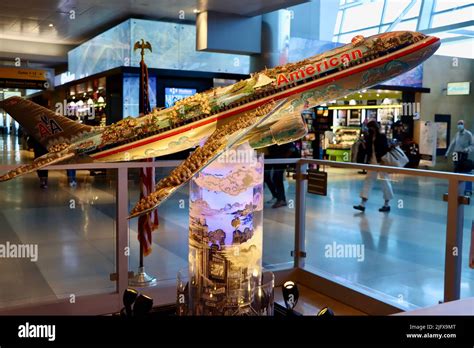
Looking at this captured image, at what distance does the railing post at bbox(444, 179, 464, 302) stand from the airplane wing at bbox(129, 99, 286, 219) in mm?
1762

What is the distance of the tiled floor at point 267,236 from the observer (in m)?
4.71

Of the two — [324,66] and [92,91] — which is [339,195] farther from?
[92,91]

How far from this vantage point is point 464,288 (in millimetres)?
4699

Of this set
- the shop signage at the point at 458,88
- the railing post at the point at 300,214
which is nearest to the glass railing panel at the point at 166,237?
the railing post at the point at 300,214

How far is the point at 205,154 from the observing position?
2.81 m

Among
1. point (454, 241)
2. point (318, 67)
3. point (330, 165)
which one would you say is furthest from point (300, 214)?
point (318, 67)

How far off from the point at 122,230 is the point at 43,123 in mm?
1463

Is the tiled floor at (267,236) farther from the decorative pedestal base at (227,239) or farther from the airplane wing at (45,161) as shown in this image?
the decorative pedestal base at (227,239)

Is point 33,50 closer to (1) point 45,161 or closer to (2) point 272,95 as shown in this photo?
(1) point 45,161

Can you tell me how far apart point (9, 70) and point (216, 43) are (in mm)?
8471

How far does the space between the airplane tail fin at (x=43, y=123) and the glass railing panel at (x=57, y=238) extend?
1130 mm

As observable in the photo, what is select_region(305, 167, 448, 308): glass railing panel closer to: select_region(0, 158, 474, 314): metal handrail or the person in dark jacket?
select_region(0, 158, 474, 314): metal handrail

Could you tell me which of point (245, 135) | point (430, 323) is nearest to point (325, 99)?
point (245, 135)

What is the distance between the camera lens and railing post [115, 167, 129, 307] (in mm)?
4504
